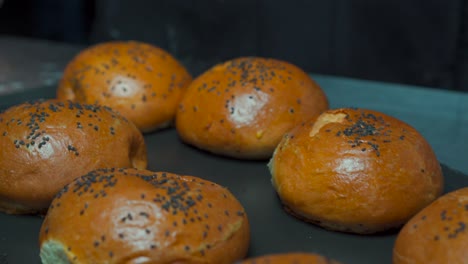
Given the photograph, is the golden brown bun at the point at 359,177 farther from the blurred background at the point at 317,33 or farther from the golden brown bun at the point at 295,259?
the blurred background at the point at 317,33

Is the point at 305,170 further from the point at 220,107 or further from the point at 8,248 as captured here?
the point at 8,248

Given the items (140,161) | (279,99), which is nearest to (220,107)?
(279,99)

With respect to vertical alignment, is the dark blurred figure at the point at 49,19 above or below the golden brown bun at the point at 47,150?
below

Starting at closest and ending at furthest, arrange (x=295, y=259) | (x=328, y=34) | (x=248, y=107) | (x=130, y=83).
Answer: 1. (x=295, y=259)
2. (x=248, y=107)
3. (x=130, y=83)
4. (x=328, y=34)

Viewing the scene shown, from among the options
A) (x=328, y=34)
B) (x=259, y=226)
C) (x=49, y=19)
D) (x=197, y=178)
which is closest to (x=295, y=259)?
(x=197, y=178)

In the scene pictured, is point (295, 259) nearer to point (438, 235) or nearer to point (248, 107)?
point (438, 235)

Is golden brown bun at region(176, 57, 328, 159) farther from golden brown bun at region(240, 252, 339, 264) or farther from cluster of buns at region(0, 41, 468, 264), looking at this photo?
golden brown bun at region(240, 252, 339, 264)

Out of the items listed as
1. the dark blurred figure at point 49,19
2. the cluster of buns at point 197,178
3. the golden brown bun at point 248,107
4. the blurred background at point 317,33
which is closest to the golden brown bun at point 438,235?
the cluster of buns at point 197,178
